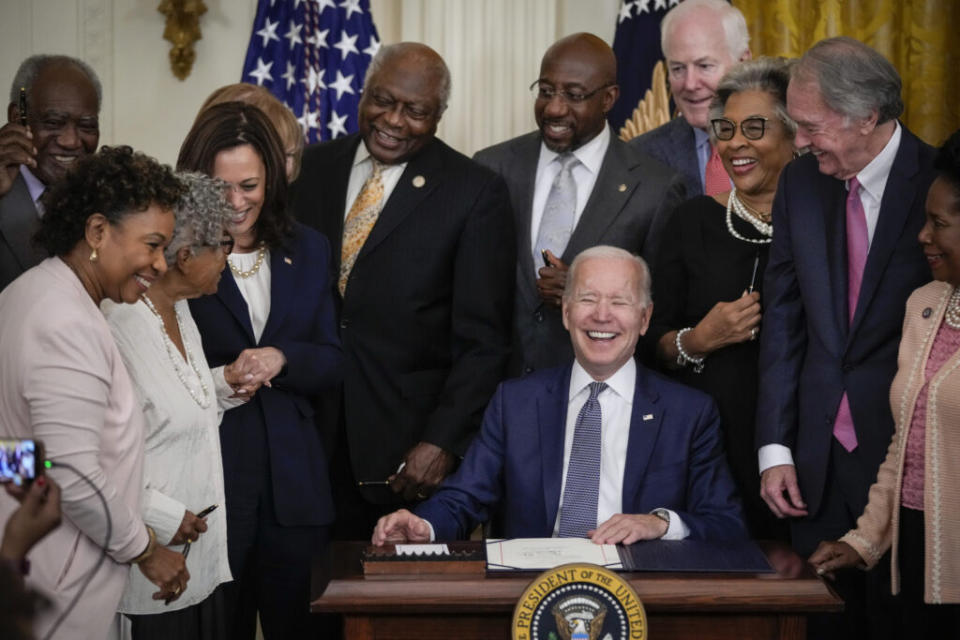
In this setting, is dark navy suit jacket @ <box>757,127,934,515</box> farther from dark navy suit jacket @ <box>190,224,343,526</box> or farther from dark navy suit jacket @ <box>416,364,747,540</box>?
dark navy suit jacket @ <box>190,224,343,526</box>

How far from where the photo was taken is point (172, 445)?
10.6 ft

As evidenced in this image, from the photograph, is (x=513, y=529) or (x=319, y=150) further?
(x=319, y=150)

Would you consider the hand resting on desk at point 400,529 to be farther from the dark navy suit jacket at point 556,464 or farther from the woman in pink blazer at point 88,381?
the woman in pink blazer at point 88,381

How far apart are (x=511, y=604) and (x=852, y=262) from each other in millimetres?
1483

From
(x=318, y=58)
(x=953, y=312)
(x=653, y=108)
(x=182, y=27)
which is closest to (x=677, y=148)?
(x=653, y=108)

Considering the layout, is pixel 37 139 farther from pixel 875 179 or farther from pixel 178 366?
pixel 875 179

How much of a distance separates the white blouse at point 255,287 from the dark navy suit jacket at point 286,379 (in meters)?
0.03

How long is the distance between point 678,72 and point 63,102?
2.20 m

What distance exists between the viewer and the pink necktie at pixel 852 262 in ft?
11.9

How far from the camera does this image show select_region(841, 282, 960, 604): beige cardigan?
3.18 meters

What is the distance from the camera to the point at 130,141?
6344 mm

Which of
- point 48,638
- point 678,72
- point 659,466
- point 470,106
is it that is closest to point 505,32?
point 470,106

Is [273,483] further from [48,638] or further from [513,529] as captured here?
[48,638]

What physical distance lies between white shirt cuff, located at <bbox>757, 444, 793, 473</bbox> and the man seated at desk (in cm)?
16
